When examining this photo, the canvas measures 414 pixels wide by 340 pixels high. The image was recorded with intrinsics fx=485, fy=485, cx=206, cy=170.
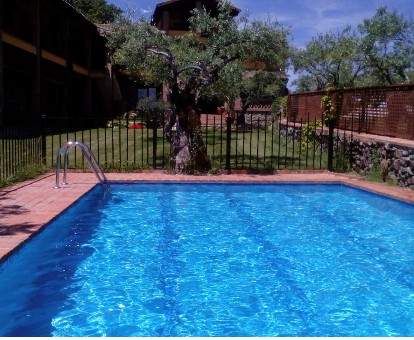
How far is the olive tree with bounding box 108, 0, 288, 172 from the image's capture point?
446 inches

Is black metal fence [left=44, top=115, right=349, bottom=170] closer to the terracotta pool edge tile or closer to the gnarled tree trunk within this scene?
the gnarled tree trunk

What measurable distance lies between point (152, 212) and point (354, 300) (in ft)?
15.2

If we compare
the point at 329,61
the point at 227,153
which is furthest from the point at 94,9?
the point at 227,153

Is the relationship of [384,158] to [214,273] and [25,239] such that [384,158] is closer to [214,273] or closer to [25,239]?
[214,273]

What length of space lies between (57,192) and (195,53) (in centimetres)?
518

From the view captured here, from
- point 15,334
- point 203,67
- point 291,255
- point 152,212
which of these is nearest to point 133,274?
point 15,334

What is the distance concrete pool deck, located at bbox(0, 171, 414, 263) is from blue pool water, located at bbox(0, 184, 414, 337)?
0.18 meters

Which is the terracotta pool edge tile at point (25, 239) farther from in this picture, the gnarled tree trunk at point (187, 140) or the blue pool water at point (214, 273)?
the gnarled tree trunk at point (187, 140)

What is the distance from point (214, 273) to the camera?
5484 mm

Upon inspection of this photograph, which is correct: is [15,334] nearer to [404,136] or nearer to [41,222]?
[41,222]

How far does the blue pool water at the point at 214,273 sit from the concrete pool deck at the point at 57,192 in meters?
0.18

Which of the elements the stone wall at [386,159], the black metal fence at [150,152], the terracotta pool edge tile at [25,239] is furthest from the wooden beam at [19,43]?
the stone wall at [386,159]

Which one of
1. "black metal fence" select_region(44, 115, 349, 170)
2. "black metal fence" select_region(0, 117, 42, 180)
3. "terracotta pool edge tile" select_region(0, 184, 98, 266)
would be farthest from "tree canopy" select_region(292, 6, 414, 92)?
"terracotta pool edge tile" select_region(0, 184, 98, 266)

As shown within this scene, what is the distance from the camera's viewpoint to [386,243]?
6.89 metres
